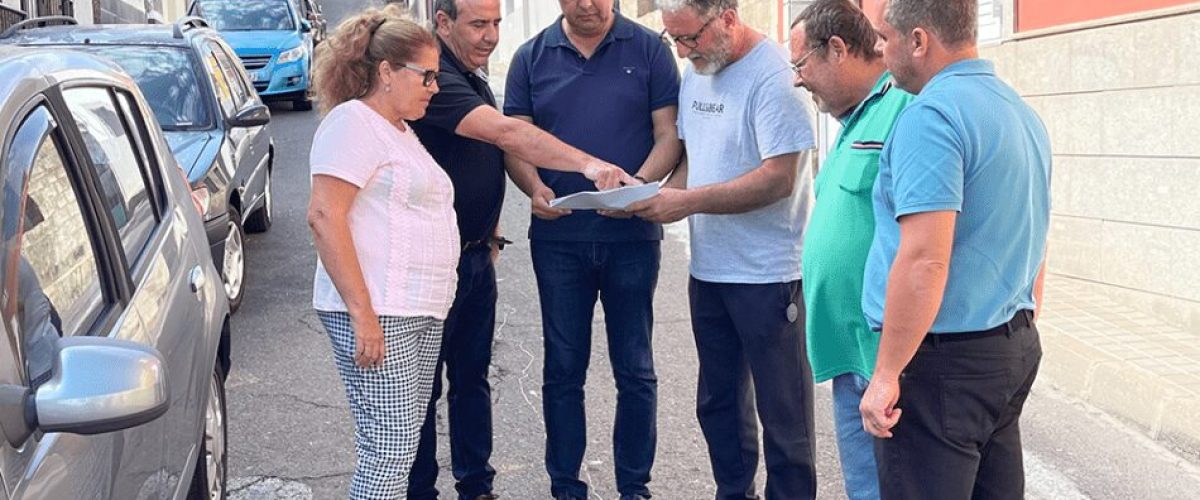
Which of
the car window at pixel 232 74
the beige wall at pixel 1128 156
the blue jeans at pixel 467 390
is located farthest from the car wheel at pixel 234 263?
the beige wall at pixel 1128 156

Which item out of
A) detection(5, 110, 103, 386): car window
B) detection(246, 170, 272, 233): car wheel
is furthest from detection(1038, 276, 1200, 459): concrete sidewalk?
detection(246, 170, 272, 233): car wheel

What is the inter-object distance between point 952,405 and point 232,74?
7.36 metres

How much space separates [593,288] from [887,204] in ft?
5.93

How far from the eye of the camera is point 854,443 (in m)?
3.27

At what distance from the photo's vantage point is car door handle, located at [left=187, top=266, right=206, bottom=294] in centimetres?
374

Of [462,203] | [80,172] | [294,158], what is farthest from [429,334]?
[294,158]

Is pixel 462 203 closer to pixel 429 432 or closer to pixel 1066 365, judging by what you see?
pixel 429 432

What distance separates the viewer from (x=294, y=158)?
1475 centimetres

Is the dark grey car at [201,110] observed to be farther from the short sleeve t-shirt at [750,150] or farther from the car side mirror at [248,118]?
the short sleeve t-shirt at [750,150]

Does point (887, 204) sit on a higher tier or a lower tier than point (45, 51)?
lower

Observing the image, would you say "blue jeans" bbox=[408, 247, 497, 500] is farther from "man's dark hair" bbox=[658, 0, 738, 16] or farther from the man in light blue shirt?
the man in light blue shirt

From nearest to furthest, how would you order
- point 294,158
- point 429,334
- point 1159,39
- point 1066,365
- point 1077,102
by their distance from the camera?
point 429,334
point 1066,365
point 1159,39
point 1077,102
point 294,158

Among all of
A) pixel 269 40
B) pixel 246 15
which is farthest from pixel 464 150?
pixel 246 15

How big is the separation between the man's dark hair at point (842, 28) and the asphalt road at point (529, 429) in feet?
6.29
